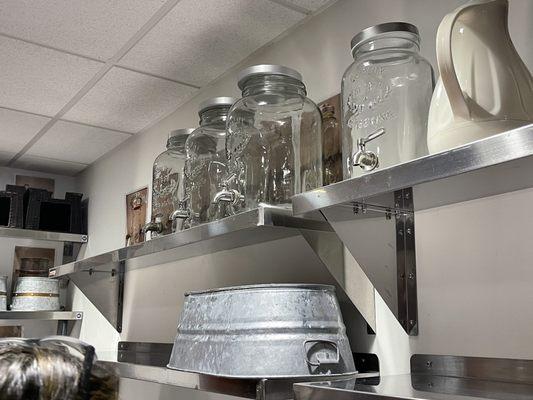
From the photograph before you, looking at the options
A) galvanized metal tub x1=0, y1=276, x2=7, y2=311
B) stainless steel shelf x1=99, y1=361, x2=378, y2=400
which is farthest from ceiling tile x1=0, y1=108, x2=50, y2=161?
stainless steel shelf x1=99, y1=361, x2=378, y2=400

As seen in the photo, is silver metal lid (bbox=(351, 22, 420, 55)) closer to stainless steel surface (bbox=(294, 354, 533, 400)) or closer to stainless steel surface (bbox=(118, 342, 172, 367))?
stainless steel surface (bbox=(294, 354, 533, 400))

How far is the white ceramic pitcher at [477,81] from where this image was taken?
0.94 m

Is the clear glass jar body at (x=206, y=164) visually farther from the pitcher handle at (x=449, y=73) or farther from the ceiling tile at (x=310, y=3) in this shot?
the pitcher handle at (x=449, y=73)

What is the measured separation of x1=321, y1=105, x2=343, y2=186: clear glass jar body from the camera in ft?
5.22

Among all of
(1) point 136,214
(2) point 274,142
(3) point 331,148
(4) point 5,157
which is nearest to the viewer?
(2) point 274,142

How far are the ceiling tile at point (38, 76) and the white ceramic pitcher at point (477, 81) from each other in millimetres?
1493

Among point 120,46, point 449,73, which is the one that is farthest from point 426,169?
point 120,46

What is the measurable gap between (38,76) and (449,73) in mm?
1801

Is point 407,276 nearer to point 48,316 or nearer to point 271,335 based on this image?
point 271,335

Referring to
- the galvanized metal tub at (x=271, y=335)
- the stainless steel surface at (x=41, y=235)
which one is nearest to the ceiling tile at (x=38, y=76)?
the stainless steel surface at (x=41, y=235)

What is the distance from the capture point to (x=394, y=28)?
1260mm

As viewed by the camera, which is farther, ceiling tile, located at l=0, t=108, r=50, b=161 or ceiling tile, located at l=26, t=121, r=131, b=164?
ceiling tile, located at l=26, t=121, r=131, b=164

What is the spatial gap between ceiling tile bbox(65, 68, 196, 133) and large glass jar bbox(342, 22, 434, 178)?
1.15 m

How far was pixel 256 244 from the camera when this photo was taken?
1843 mm
